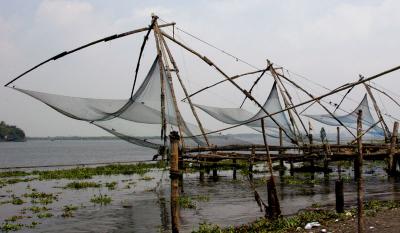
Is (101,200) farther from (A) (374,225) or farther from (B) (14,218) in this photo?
(A) (374,225)

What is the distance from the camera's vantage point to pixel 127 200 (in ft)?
49.6

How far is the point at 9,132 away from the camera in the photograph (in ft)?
431

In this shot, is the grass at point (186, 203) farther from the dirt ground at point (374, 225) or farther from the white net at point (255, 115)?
the dirt ground at point (374, 225)

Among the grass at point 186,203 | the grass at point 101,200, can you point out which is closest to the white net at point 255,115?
the grass at point 186,203

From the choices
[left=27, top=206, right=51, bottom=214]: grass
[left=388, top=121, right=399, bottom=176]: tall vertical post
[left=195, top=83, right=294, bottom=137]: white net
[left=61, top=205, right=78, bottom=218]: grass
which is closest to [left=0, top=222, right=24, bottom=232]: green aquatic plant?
[left=61, top=205, right=78, bottom=218]: grass

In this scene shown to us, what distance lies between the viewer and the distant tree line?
125213 millimetres

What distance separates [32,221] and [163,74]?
17.7 ft

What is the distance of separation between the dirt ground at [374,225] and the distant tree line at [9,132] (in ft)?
420

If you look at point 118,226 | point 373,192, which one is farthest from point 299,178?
point 118,226

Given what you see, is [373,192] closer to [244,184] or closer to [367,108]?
[244,184]

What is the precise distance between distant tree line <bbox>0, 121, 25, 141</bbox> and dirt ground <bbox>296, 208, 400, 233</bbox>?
12808 centimetres

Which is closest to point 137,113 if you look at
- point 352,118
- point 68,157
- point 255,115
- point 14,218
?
point 14,218

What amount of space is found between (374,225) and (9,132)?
137035 mm

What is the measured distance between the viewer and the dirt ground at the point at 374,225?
8281 millimetres
